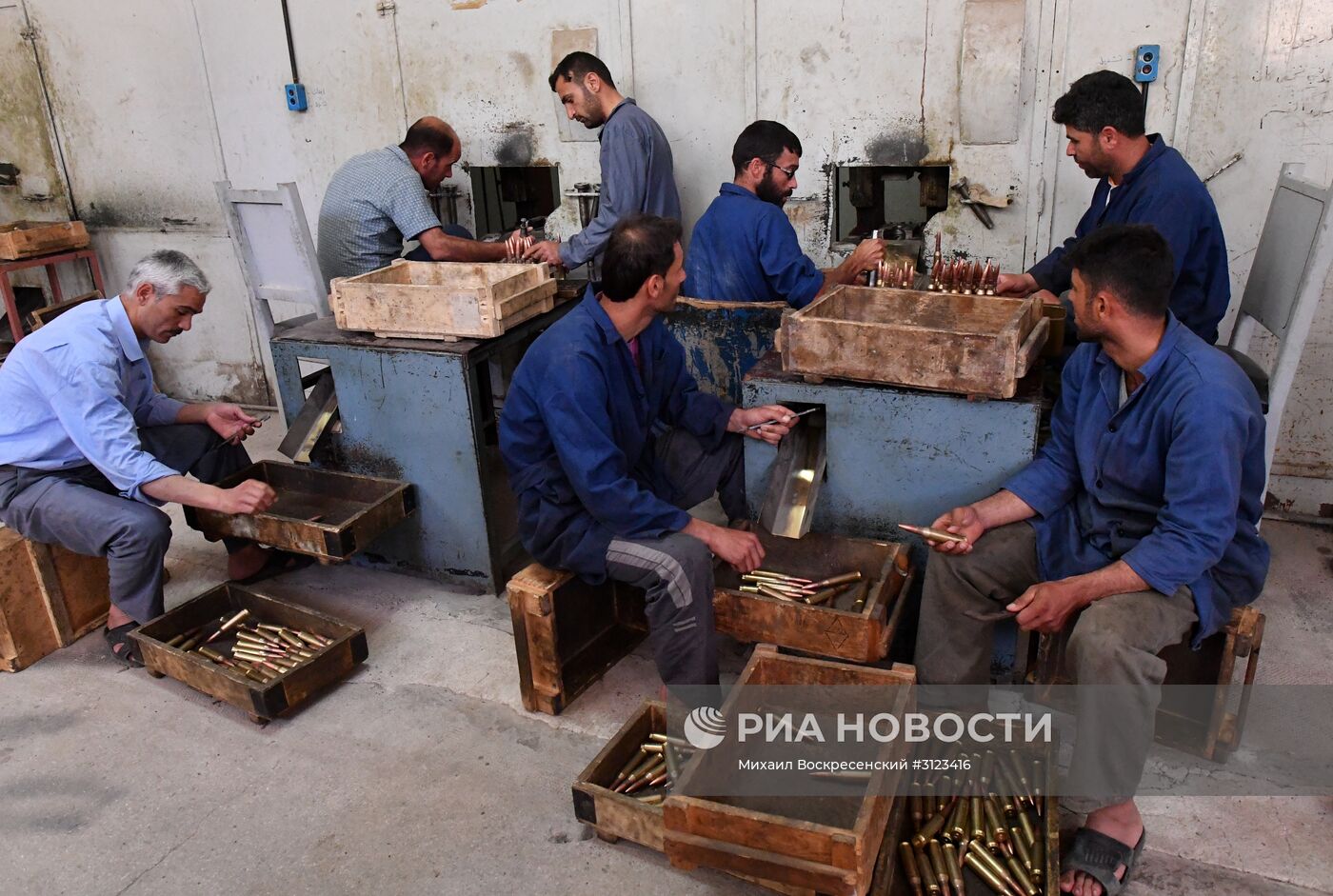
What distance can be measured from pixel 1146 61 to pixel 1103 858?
10.9ft

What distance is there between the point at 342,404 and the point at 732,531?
78.8 inches

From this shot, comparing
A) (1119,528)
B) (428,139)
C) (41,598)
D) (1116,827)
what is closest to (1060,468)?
(1119,528)

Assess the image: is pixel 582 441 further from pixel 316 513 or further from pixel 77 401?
pixel 77 401

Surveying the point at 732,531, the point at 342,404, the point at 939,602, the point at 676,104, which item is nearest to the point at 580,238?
the point at 676,104

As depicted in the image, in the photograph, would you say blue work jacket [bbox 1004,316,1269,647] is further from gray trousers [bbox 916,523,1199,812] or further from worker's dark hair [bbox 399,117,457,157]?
worker's dark hair [bbox 399,117,457,157]

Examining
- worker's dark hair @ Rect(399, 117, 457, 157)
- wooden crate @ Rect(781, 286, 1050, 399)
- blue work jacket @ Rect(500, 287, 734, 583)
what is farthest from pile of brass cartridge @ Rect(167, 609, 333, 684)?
worker's dark hair @ Rect(399, 117, 457, 157)

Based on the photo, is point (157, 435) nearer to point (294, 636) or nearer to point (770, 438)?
point (294, 636)

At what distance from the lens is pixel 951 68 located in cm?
454

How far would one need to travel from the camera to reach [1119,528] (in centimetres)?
281

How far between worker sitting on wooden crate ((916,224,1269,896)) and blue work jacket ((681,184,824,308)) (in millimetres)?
1488

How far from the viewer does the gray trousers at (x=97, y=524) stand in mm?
3637

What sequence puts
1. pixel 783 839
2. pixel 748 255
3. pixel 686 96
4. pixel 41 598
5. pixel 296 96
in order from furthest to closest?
1. pixel 296 96
2. pixel 686 96
3. pixel 748 255
4. pixel 41 598
5. pixel 783 839

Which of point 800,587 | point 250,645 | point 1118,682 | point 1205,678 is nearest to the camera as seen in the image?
point 1118,682

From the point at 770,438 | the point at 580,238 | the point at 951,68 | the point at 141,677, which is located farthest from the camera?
the point at 580,238
